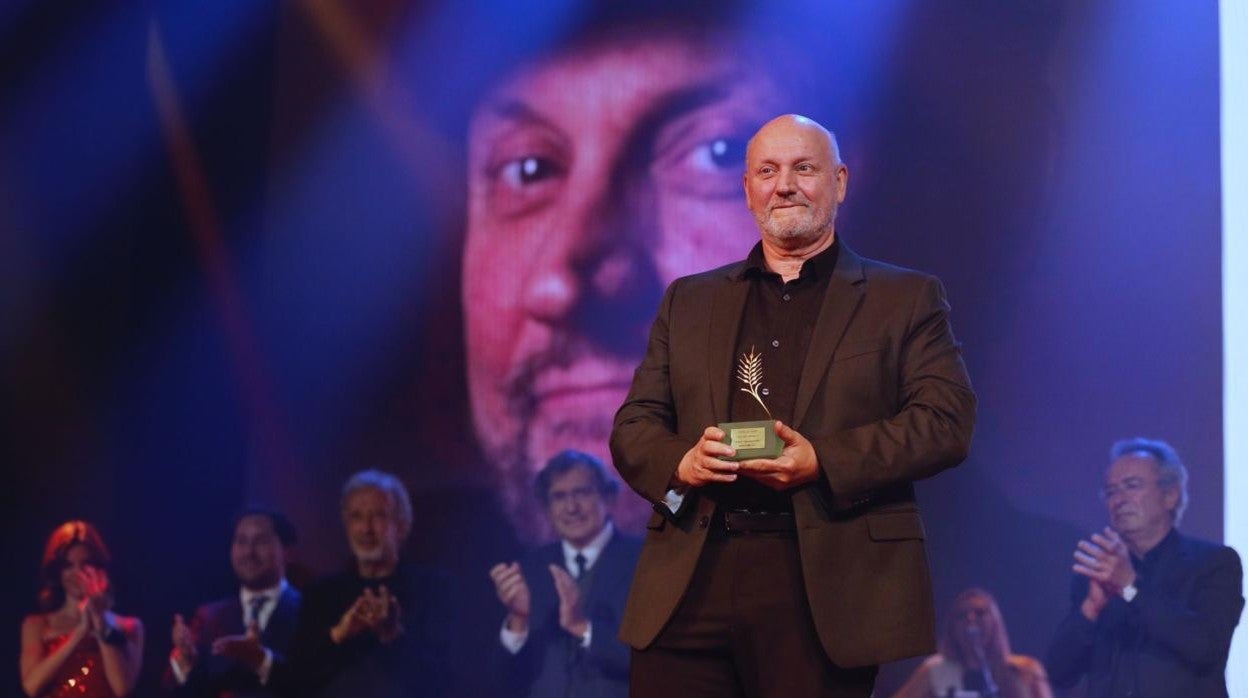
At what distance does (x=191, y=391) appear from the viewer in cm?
534

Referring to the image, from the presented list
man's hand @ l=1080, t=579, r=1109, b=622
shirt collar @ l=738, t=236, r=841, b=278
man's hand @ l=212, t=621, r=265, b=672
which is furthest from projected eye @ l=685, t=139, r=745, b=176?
shirt collar @ l=738, t=236, r=841, b=278

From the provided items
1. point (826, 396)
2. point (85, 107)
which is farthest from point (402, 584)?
point (826, 396)

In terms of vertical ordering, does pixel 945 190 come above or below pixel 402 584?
above

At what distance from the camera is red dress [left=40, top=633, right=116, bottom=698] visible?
5117 millimetres

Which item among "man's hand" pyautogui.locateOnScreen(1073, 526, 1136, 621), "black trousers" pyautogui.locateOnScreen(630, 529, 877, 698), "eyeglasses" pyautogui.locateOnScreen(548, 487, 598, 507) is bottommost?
"man's hand" pyautogui.locateOnScreen(1073, 526, 1136, 621)

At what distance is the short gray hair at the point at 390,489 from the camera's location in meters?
5.13

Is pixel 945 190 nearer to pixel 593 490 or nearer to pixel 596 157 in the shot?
pixel 596 157

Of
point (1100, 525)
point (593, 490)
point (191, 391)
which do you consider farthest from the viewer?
point (191, 391)

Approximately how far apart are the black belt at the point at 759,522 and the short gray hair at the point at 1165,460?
2718mm

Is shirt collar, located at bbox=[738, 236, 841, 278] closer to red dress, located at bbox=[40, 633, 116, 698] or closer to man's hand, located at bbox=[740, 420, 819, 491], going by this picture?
man's hand, located at bbox=[740, 420, 819, 491]

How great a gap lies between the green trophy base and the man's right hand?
367 centimetres

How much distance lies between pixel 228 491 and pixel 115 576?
547 millimetres

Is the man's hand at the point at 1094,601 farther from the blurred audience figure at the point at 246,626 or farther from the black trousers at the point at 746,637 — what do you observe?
the blurred audience figure at the point at 246,626

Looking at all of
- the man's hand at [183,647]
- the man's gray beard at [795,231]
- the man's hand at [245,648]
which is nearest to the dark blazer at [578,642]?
the man's hand at [245,648]
